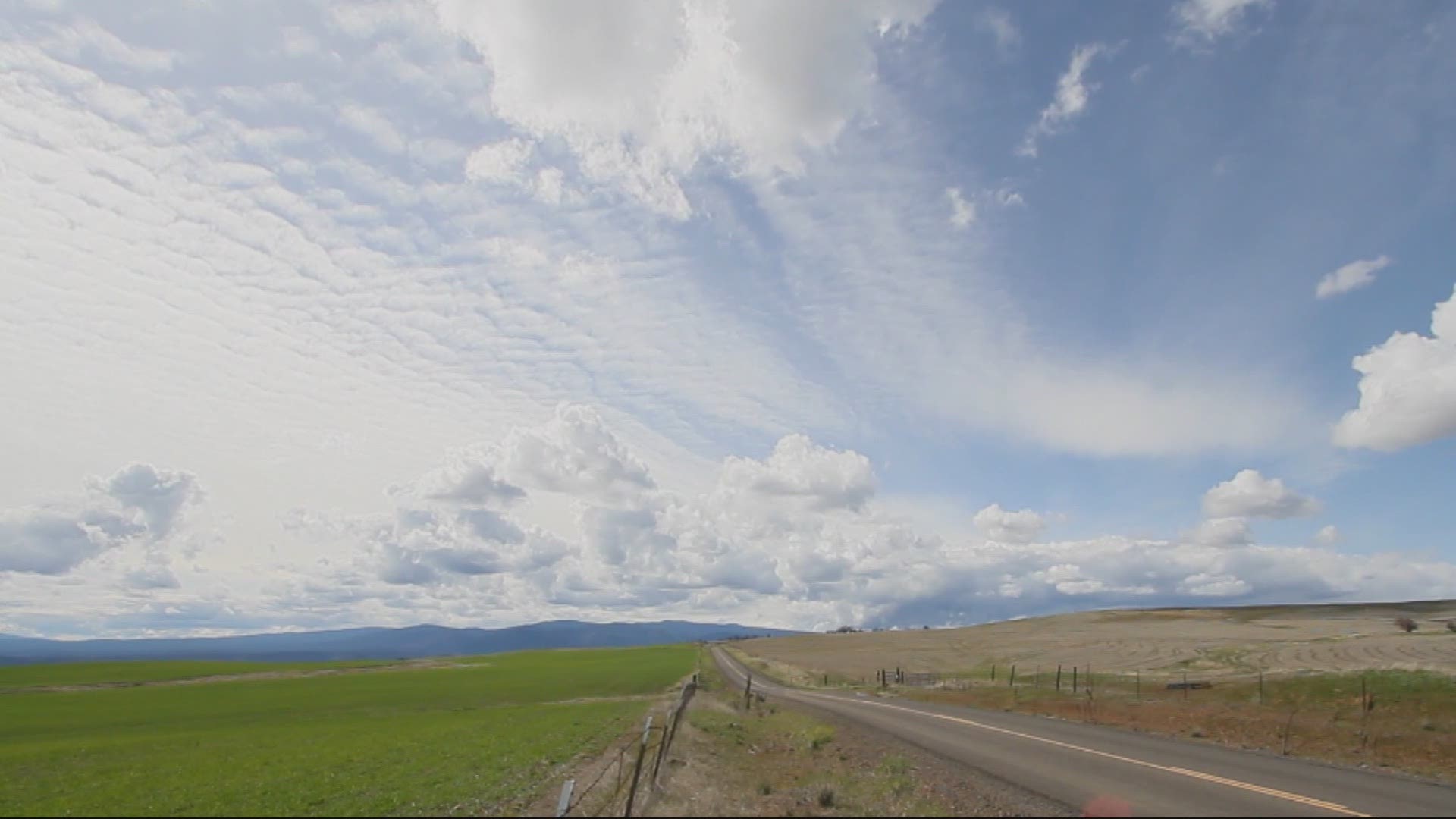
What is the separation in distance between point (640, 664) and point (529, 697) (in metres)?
63.4

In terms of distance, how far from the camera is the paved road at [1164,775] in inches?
607

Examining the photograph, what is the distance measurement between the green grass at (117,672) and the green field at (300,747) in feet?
92.6

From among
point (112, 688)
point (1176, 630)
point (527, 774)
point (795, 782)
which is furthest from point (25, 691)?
point (1176, 630)

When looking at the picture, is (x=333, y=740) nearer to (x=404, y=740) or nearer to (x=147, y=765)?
(x=404, y=740)

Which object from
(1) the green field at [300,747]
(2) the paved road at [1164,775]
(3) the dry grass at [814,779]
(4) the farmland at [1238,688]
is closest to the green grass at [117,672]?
(1) the green field at [300,747]

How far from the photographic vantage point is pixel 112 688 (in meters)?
95.5

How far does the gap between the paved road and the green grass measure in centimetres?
12505

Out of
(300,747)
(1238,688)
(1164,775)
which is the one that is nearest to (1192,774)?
(1164,775)

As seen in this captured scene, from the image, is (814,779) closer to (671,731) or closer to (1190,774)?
(671,731)

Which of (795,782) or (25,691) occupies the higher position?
(795,782)

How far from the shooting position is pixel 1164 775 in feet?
62.1

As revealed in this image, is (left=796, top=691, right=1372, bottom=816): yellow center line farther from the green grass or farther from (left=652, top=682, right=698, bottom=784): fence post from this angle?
the green grass

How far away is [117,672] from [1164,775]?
527 ft

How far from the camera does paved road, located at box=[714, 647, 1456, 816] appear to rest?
50.5 ft
